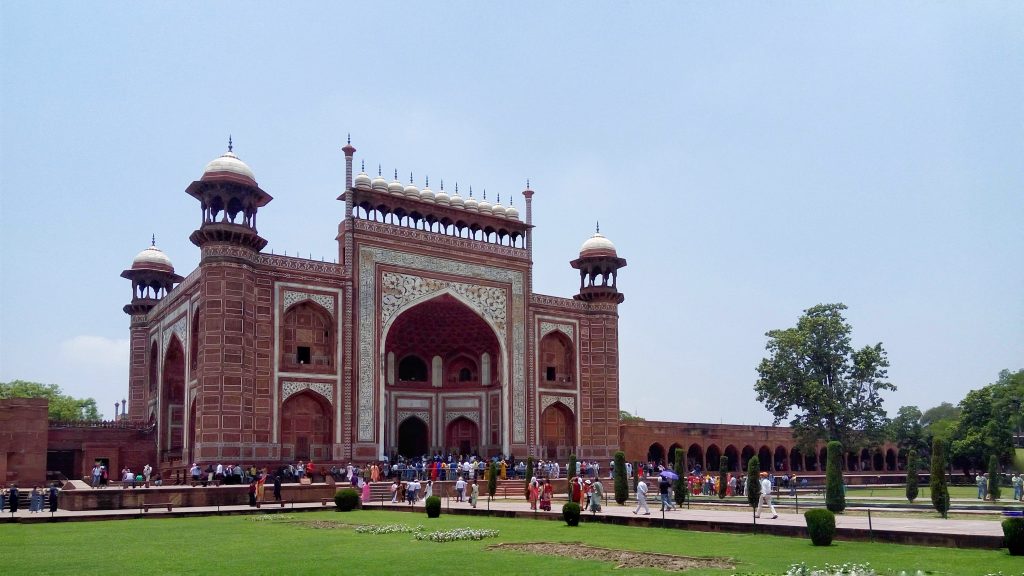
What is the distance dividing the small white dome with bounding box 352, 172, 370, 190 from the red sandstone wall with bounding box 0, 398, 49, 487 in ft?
41.7

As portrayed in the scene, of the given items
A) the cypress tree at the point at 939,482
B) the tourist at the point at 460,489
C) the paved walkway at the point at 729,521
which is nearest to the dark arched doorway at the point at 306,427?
the paved walkway at the point at 729,521

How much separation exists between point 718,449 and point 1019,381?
599 inches

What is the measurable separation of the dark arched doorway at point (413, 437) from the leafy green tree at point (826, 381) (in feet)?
48.2

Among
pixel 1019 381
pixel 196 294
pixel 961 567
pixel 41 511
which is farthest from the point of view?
pixel 1019 381

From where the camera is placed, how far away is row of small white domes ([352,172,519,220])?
3319 cm

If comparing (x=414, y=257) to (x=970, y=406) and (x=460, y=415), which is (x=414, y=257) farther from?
(x=970, y=406)

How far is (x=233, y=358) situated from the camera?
28.1m

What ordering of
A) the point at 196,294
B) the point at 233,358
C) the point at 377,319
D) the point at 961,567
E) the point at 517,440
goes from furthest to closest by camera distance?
the point at 517,440
the point at 377,319
the point at 196,294
the point at 233,358
the point at 961,567

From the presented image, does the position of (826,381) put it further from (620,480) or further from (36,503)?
(36,503)

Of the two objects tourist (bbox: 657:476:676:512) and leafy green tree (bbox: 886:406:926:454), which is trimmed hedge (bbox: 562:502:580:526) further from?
leafy green tree (bbox: 886:406:926:454)

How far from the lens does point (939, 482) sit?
19312mm

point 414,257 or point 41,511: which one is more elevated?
point 414,257

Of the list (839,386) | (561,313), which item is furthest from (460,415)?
(839,386)

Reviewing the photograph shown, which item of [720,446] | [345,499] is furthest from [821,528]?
[720,446]
